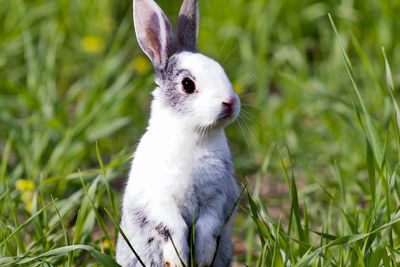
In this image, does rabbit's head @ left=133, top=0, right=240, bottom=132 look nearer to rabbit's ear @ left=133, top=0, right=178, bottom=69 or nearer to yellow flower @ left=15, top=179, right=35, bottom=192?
rabbit's ear @ left=133, top=0, right=178, bottom=69

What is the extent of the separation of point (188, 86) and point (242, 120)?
42 cm

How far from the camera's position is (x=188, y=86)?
107 inches

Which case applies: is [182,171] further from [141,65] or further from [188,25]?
[141,65]

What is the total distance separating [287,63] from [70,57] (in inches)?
78.9

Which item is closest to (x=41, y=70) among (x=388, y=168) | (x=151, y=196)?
(x=151, y=196)

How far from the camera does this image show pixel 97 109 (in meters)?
4.16

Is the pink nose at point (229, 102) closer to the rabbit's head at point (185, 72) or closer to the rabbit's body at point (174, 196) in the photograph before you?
the rabbit's head at point (185, 72)

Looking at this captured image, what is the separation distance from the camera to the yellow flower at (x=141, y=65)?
16.9ft

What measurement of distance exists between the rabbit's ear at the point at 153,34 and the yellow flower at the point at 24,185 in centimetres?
122

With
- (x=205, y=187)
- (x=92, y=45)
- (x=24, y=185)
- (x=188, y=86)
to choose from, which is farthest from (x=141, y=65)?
(x=205, y=187)

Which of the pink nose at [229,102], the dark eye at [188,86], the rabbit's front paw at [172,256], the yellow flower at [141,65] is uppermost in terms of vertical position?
the dark eye at [188,86]

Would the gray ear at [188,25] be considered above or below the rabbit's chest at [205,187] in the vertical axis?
above

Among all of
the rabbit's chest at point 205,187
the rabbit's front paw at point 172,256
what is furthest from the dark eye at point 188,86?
the rabbit's front paw at point 172,256

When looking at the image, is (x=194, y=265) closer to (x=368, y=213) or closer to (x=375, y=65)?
(x=368, y=213)
